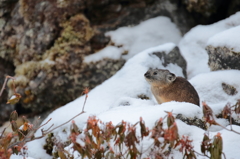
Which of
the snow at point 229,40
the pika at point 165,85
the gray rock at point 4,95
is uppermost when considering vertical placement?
the snow at point 229,40

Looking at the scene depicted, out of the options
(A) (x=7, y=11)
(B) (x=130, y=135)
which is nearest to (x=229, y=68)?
(B) (x=130, y=135)

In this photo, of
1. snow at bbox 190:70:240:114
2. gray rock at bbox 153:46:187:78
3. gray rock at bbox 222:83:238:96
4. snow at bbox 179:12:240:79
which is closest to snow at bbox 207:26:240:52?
snow at bbox 190:70:240:114

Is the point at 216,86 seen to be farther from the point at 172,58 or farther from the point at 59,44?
the point at 59,44

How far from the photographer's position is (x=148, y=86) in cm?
627

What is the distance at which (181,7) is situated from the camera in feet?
28.3

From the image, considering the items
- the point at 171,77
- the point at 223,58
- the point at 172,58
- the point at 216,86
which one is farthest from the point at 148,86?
the point at 223,58

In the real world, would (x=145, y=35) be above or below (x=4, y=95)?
above

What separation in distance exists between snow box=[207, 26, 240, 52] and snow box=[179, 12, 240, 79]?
154 centimetres

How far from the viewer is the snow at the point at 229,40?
18.0ft

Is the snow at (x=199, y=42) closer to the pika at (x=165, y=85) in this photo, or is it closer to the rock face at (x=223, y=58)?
the rock face at (x=223, y=58)

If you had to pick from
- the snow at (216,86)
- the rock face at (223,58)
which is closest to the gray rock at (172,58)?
the snow at (216,86)

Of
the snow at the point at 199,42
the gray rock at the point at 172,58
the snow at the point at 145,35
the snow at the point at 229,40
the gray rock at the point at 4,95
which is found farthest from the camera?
the gray rock at the point at 4,95

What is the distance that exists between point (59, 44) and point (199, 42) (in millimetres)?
3464

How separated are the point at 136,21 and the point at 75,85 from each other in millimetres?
2349
